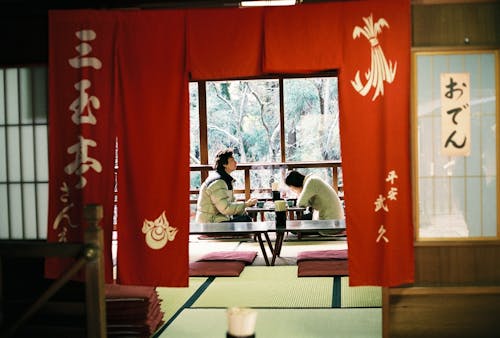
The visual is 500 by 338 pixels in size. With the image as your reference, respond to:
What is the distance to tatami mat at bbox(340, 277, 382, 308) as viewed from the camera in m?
5.06

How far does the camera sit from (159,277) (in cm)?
418

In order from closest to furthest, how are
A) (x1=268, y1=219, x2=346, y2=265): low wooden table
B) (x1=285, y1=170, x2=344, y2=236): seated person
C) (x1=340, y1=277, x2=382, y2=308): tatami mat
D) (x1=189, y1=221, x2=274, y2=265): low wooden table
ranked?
(x1=340, y1=277, x2=382, y2=308): tatami mat → (x1=268, y1=219, x2=346, y2=265): low wooden table → (x1=189, y1=221, x2=274, y2=265): low wooden table → (x1=285, y1=170, x2=344, y2=236): seated person

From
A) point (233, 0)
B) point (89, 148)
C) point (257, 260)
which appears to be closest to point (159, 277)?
point (89, 148)

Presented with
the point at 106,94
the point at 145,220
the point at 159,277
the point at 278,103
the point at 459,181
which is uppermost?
the point at 278,103

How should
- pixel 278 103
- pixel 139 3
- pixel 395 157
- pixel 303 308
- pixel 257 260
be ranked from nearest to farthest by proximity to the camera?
pixel 395 157, pixel 139 3, pixel 303 308, pixel 257 260, pixel 278 103

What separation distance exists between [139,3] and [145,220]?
1.68 m

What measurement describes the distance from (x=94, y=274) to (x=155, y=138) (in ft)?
4.31

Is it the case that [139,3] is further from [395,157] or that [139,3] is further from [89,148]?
[395,157]

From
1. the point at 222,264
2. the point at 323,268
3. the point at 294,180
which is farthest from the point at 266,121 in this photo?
the point at 323,268

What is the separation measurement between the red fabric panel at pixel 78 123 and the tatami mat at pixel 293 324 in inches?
31.6

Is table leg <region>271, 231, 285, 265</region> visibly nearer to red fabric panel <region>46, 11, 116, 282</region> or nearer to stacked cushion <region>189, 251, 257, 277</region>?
stacked cushion <region>189, 251, 257, 277</region>

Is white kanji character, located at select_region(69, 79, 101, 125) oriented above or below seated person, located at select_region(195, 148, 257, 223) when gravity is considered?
above

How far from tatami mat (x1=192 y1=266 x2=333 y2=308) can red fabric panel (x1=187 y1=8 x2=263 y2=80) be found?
224 cm

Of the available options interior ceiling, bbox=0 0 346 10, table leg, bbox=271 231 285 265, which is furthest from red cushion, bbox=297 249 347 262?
interior ceiling, bbox=0 0 346 10
